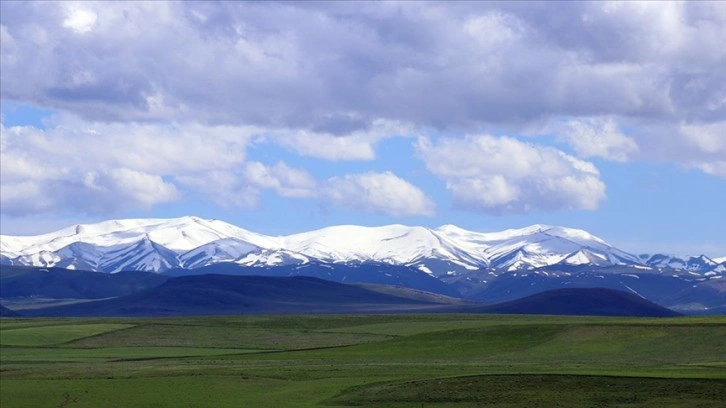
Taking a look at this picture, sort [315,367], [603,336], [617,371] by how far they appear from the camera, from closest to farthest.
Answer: [617,371], [315,367], [603,336]

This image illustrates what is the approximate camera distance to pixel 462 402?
73250 mm

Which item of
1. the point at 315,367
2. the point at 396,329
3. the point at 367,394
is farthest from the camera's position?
the point at 396,329

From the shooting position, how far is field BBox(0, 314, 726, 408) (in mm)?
74750

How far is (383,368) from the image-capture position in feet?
323

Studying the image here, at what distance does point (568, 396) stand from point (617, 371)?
14218 millimetres

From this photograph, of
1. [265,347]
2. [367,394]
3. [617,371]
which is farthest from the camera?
[265,347]

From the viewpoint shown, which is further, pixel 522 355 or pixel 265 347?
pixel 265 347

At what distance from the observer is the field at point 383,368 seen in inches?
2943

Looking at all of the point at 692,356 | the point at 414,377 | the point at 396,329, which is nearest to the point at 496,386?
the point at 414,377

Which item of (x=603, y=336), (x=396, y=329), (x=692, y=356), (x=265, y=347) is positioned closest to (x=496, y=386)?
(x=692, y=356)

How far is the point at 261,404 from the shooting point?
75500 millimetres

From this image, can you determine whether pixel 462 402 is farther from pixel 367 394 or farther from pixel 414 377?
Result: pixel 414 377

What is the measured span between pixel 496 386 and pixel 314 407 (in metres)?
11.8

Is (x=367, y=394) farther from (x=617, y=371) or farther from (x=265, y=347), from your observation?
(x=265, y=347)
